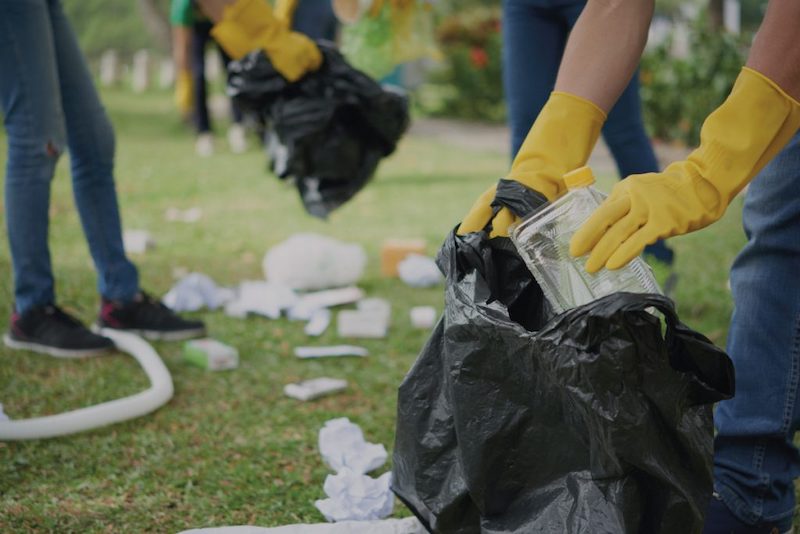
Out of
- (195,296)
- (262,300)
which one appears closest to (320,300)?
(262,300)

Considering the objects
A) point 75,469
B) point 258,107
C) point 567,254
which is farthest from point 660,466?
point 258,107

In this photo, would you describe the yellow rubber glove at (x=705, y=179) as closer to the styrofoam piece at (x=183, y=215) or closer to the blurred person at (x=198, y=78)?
the styrofoam piece at (x=183, y=215)

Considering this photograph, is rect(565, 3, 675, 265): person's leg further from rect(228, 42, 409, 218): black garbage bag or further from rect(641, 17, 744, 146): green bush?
rect(641, 17, 744, 146): green bush

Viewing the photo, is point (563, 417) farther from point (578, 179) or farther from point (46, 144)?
point (46, 144)

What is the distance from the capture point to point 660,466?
136 centimetres

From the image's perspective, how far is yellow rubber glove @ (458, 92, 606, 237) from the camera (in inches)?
66.4

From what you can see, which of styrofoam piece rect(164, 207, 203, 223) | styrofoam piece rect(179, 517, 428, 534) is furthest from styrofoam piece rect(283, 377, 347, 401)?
styrofoam piece rect(164, 207, 203, 223)

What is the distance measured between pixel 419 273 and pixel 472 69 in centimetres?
868

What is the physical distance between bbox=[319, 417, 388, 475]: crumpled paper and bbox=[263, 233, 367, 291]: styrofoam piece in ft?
5.11

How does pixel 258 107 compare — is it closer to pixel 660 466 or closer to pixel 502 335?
pixel 502 335

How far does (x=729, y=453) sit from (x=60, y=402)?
1793 mm

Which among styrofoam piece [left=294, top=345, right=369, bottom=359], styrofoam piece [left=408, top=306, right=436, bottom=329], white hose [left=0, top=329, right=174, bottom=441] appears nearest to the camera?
white hose [left=0, top=329, right=174, bottom=441]

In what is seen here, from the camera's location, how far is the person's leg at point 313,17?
19.0 ft

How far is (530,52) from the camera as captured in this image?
3.04 m
